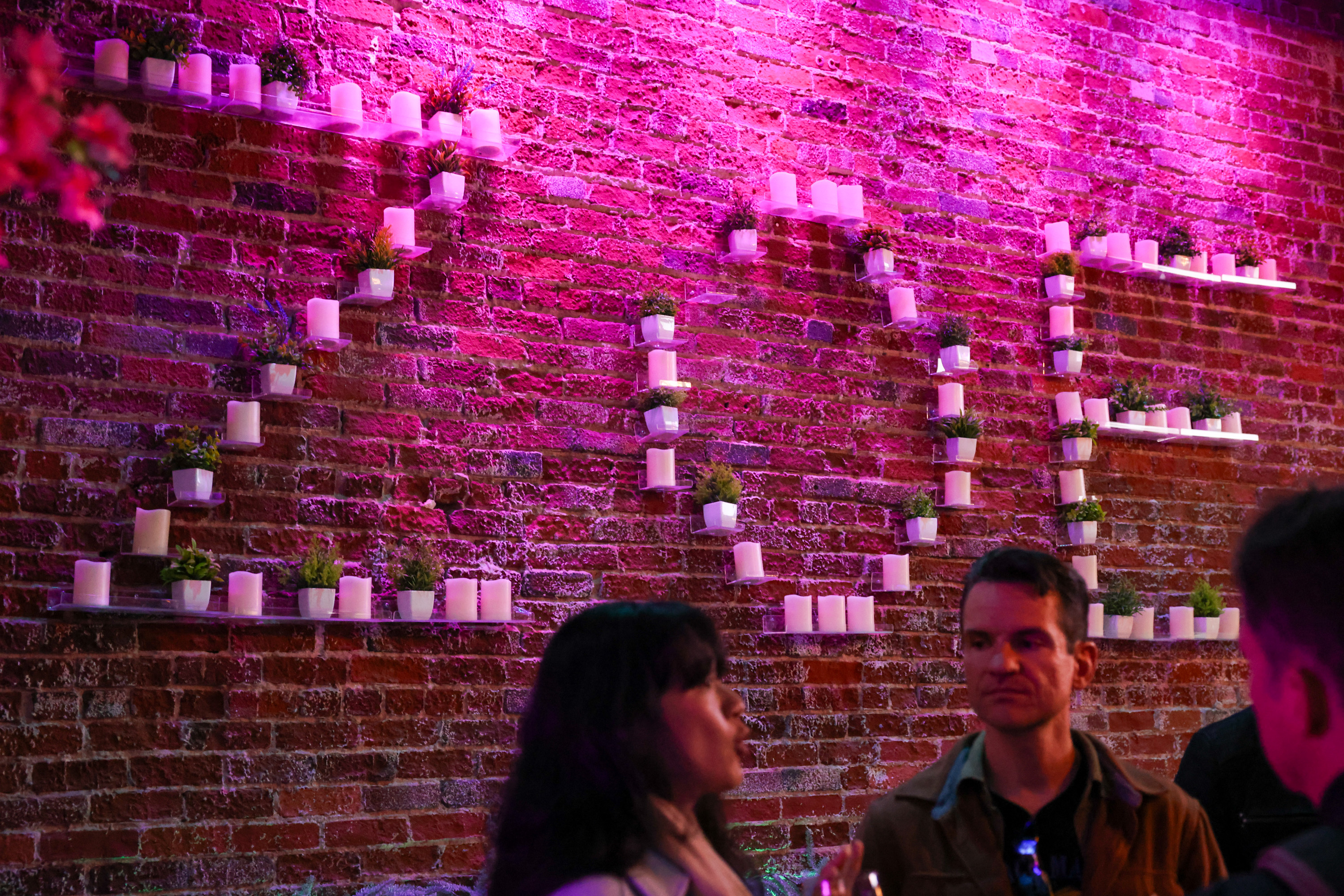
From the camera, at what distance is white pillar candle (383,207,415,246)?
3.27 meters

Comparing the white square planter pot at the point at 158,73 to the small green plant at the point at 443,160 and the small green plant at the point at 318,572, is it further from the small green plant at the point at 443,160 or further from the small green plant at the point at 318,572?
the small green plant at the point at 318,572

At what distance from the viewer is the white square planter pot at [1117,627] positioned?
413cm

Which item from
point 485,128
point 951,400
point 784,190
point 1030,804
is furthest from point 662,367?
point 1030,804

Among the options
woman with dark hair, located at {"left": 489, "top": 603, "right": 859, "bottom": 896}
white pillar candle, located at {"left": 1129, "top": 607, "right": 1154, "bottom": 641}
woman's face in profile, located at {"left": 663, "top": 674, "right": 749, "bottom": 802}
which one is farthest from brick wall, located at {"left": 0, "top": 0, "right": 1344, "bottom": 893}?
woman's face in profile, located at {"left": 663, "top": 674, "right": 749, "bottom": 802}

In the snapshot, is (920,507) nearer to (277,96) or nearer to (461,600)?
(461,600)

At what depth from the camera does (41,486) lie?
286cm

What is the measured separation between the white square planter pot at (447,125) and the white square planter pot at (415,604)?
4.08ft

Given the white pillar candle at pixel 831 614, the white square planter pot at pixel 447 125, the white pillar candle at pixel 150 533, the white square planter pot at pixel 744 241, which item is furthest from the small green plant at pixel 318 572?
the white square planter pot at pixel 744 241

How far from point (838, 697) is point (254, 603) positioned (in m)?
1.74

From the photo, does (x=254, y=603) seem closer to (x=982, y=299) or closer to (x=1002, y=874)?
(x=1002, y=874)

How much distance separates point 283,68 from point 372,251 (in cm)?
51

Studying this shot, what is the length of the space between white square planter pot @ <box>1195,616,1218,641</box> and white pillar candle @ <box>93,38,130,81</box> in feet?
12.3

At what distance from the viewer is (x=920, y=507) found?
3859mm

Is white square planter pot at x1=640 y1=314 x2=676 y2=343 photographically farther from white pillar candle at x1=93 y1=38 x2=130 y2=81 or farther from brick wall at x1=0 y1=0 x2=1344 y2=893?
white pillar candle at x1=93 y1=38 x2=130 y2=81
